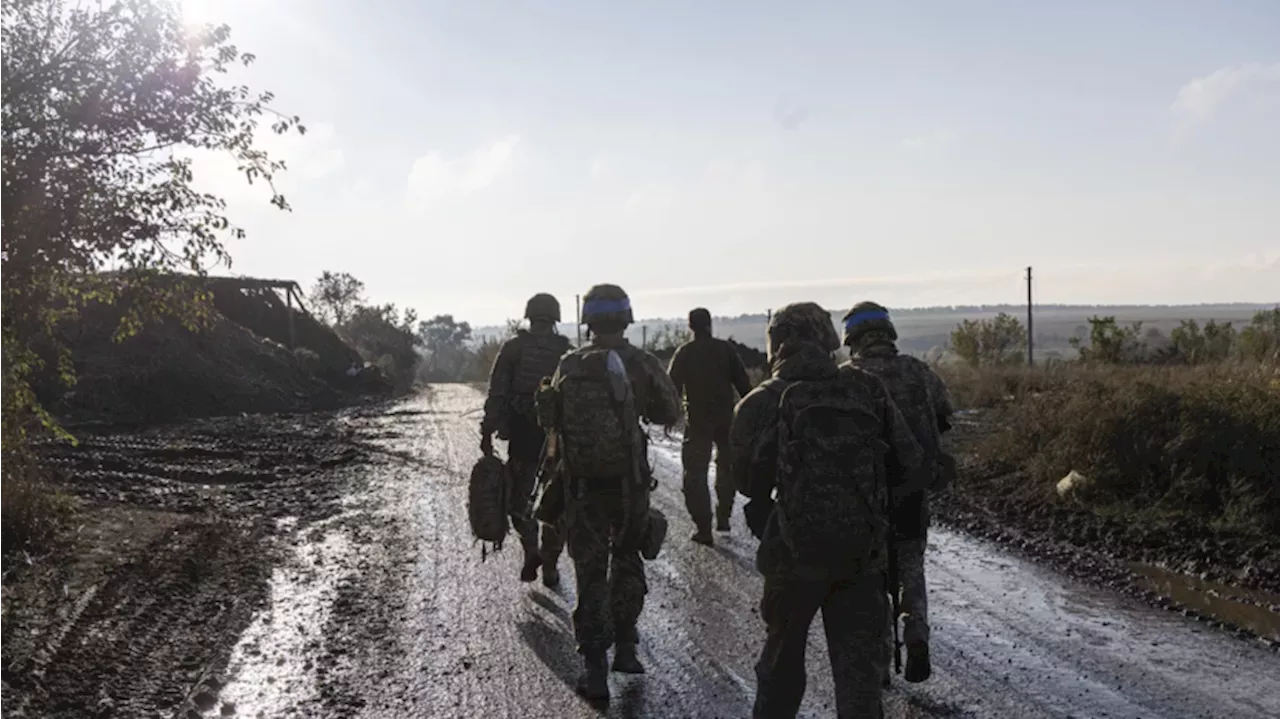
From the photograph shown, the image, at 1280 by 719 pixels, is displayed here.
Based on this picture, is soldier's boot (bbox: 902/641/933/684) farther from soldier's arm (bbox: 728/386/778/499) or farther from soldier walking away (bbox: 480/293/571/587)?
soldier walking away (bbox: 480/293/571/587)

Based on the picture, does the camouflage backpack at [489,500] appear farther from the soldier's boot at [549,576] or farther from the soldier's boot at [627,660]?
the soldier's boot at [627,660]

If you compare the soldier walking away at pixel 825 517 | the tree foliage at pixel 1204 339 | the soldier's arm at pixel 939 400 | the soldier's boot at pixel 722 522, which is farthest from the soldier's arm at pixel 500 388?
the tree foliage at pixel 1204 339

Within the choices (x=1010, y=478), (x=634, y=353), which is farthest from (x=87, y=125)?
(x=1010, y=478)

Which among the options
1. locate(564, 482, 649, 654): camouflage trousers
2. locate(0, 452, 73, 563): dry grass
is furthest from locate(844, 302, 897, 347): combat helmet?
locate(0, 452, 73, 563): dry grass

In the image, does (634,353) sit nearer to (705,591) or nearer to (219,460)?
(705,591)

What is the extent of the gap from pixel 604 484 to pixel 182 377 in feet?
77.1

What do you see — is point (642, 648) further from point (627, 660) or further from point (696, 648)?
point (627, 660)

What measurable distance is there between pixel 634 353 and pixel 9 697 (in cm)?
369

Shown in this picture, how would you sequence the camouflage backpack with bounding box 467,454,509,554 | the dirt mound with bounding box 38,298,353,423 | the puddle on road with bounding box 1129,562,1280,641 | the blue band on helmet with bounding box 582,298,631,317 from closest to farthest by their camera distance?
the blue band on helmet with bounding box 582,298,631,317 → the puddle on road with bounding box 1129,562,1280,641 → the camouflage backpack with bounding box 467,454,509,554 → the dirt mound with bounding box 38,298,353,423

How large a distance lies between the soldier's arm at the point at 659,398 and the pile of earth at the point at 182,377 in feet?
50.4

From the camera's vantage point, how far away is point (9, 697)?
5.25 m

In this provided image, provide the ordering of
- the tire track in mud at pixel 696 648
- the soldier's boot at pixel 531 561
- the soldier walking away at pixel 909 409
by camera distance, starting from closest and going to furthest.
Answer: the tire track in mud at pixel 696 648 → the soldier walking away at pixel 909 409 → the soldier's boot at pixel 531 561

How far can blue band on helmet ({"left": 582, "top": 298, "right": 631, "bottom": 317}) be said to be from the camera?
19.3 feet

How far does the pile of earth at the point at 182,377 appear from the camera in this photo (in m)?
23.0
